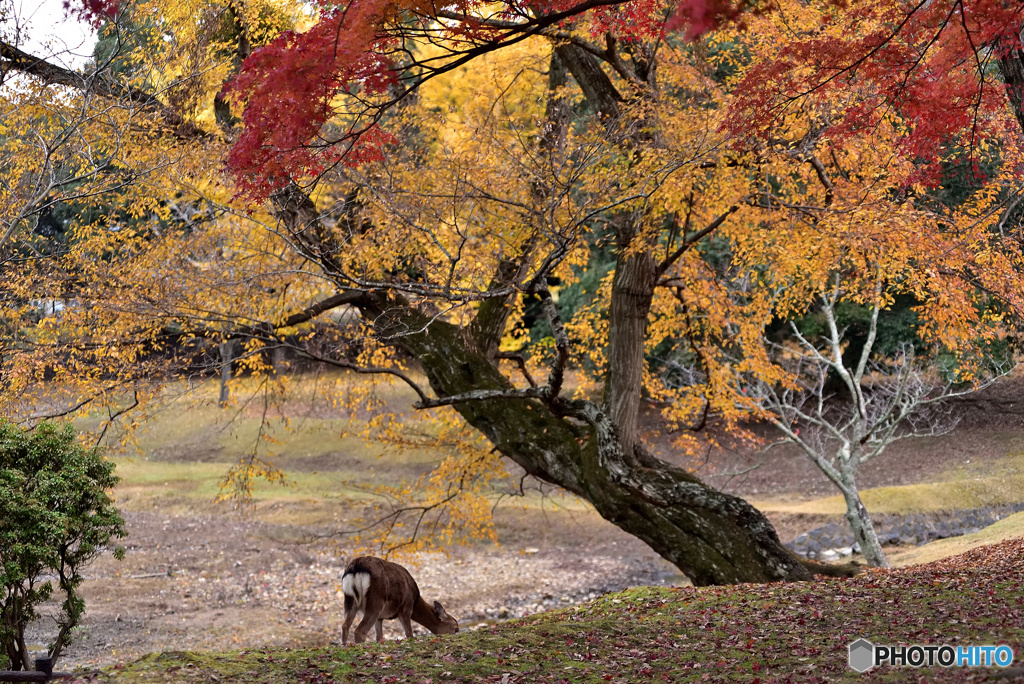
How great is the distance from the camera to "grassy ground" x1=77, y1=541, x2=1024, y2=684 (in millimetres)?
5191

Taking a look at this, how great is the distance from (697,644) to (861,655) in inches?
46.4

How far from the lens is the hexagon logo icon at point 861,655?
5.04 m

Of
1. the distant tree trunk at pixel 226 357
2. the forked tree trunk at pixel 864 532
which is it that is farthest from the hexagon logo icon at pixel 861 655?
the forked tree trunk at pixel 864 532

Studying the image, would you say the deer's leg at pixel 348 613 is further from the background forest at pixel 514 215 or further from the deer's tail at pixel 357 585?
the background forest at pixel 514 215

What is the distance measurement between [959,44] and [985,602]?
4.93 meters

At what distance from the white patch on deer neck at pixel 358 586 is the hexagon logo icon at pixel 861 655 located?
203 inches

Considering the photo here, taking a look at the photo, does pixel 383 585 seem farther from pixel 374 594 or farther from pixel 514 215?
pixel 514 215

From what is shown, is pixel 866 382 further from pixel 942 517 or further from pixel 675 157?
pixel 675 157

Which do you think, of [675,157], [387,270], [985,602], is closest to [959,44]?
[675,157]

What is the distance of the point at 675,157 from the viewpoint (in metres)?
9.48

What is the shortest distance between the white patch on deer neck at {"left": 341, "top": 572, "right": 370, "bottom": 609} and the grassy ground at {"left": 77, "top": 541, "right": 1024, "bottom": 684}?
1971mm

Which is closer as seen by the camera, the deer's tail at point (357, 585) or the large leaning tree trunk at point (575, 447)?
the deer's tail at point (357, 585)

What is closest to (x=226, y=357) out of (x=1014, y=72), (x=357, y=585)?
(x=357, y=585)

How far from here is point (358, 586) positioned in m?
8.88
